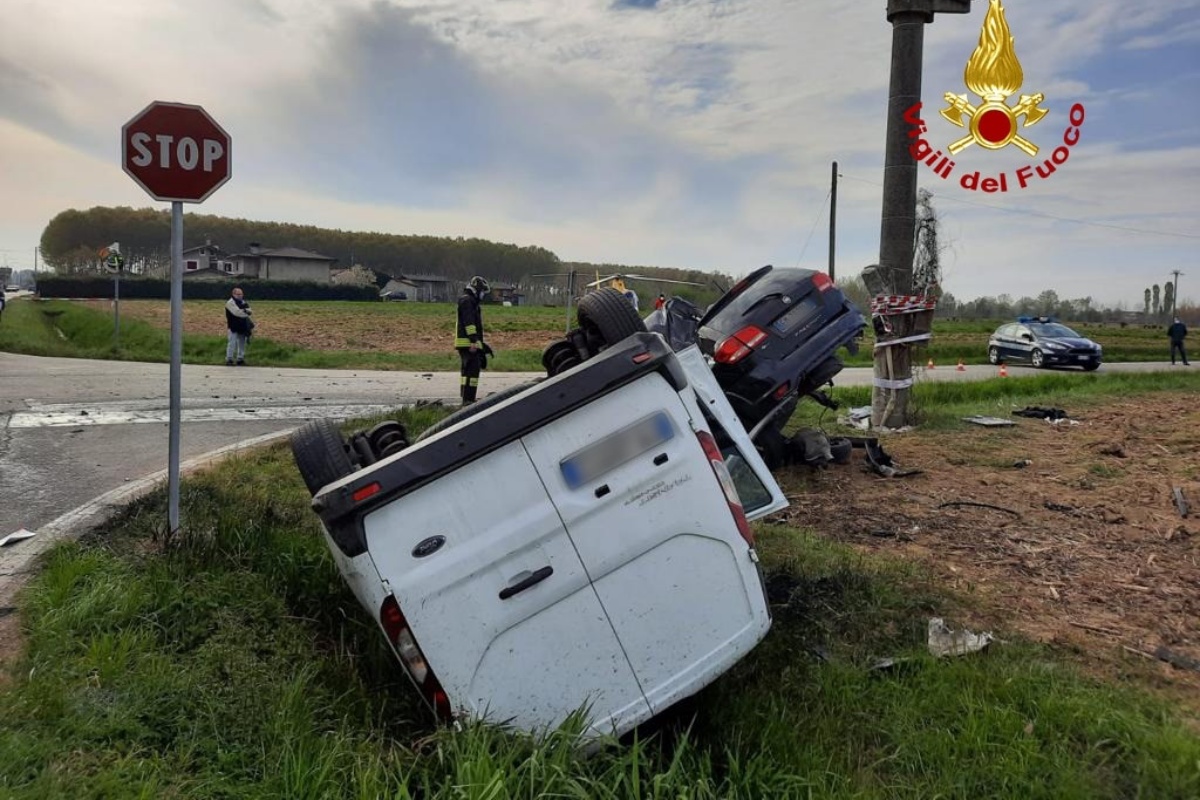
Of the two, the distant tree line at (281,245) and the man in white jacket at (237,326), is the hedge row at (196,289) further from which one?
the man in white jacket at (237,326)

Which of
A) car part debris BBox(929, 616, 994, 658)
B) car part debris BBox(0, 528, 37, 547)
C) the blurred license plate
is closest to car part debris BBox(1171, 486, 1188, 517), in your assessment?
car part debris BBox(929, 616, 994, 658)

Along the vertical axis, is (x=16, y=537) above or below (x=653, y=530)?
below

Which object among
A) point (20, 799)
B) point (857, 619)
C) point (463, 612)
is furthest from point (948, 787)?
point (20, 799)

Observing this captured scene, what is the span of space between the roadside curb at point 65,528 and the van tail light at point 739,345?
4.06m

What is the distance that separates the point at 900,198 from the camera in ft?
31.1

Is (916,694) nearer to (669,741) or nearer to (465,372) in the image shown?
(669,741)

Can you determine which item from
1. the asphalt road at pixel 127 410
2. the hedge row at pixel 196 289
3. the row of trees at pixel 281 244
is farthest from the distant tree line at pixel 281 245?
the asphalt road at pixel 127 410

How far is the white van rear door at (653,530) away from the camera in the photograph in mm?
2717

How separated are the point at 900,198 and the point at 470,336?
17.5 ft

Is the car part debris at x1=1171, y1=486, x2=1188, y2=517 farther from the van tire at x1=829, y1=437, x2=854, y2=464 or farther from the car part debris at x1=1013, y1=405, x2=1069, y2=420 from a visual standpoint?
the car part debris at x1=1013, y1=405, x2=1069, y2=420

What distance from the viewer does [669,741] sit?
3.32 metres

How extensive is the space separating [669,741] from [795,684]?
634 millimetres

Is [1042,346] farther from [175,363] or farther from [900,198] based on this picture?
[175,363]

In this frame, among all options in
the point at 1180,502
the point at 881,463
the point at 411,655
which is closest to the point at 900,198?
the point at 881,463
